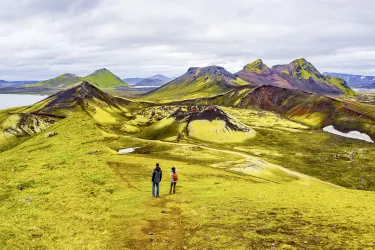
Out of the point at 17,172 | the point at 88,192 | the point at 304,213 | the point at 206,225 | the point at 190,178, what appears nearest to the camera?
the point at 206,225

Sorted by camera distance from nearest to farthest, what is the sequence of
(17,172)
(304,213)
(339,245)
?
(339,245), (304,213), (17,172)

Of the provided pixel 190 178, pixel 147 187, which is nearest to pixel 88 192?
pixel 147 187

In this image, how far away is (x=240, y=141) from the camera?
618 ft

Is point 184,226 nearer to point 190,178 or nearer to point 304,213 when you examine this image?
point 304,213

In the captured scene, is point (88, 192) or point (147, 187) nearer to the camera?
point (88, 192)

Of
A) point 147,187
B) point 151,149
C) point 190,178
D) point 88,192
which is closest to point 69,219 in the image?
point 88,192

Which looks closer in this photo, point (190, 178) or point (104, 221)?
point (104, 221)

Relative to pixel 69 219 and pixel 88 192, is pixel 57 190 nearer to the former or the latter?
pixel 88 192

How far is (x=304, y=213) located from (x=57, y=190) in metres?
32.0

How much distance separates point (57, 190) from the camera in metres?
46.5

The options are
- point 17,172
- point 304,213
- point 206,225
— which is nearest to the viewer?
point 206,225

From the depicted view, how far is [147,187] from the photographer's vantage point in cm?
5300

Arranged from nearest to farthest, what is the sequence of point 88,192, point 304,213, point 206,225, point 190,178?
point 206,225 < point 304,213 < point 88,192 < point 190,178

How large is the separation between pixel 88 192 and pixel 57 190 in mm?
4513
